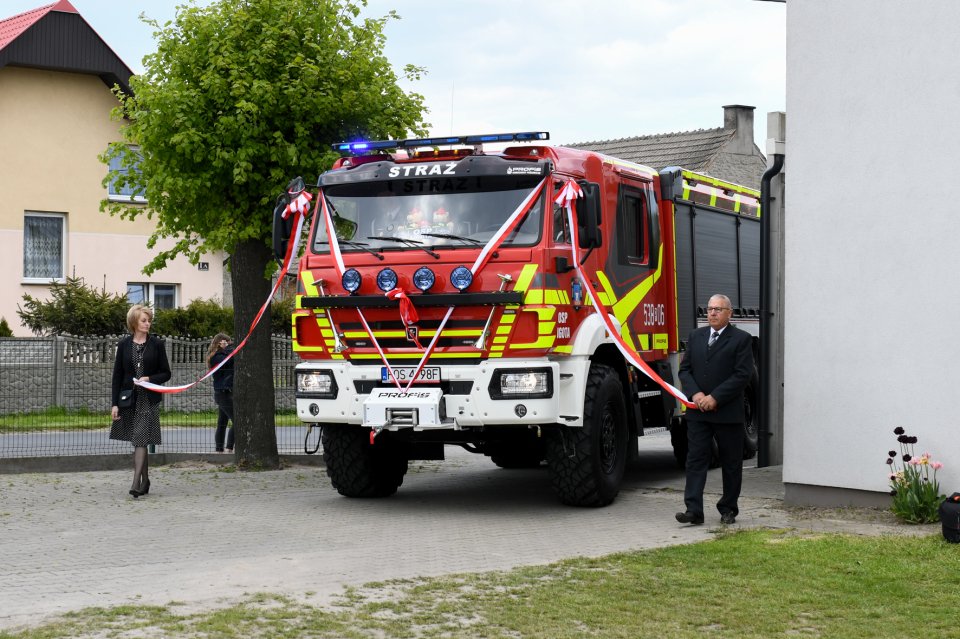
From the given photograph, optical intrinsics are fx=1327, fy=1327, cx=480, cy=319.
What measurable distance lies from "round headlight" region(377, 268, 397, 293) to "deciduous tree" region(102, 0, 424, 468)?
316 cm

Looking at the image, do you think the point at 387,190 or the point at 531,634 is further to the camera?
the point at 387,190

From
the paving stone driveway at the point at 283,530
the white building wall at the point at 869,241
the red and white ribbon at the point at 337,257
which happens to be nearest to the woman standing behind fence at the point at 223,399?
the paving stone driveway at the point at 283,530

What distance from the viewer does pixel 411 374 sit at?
10641 mm

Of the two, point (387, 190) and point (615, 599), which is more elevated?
point (387, 190)

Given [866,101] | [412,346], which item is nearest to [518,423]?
[412,346]

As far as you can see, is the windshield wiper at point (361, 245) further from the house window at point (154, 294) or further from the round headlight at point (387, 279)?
the house window at point (154, 294)

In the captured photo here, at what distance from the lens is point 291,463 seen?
1562cm

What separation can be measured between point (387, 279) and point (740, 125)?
23.6 m

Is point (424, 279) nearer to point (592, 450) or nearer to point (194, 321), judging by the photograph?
point (592, 450)

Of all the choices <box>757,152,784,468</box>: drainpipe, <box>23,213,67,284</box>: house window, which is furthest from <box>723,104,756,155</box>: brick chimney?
<box>757,152,784,468</box>: drainpipe

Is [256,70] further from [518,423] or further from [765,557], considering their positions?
[765,557]

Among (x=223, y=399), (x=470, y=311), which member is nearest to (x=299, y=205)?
(x=470, y=311)

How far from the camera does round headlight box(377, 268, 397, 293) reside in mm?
10641

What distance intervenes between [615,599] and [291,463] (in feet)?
29.6
